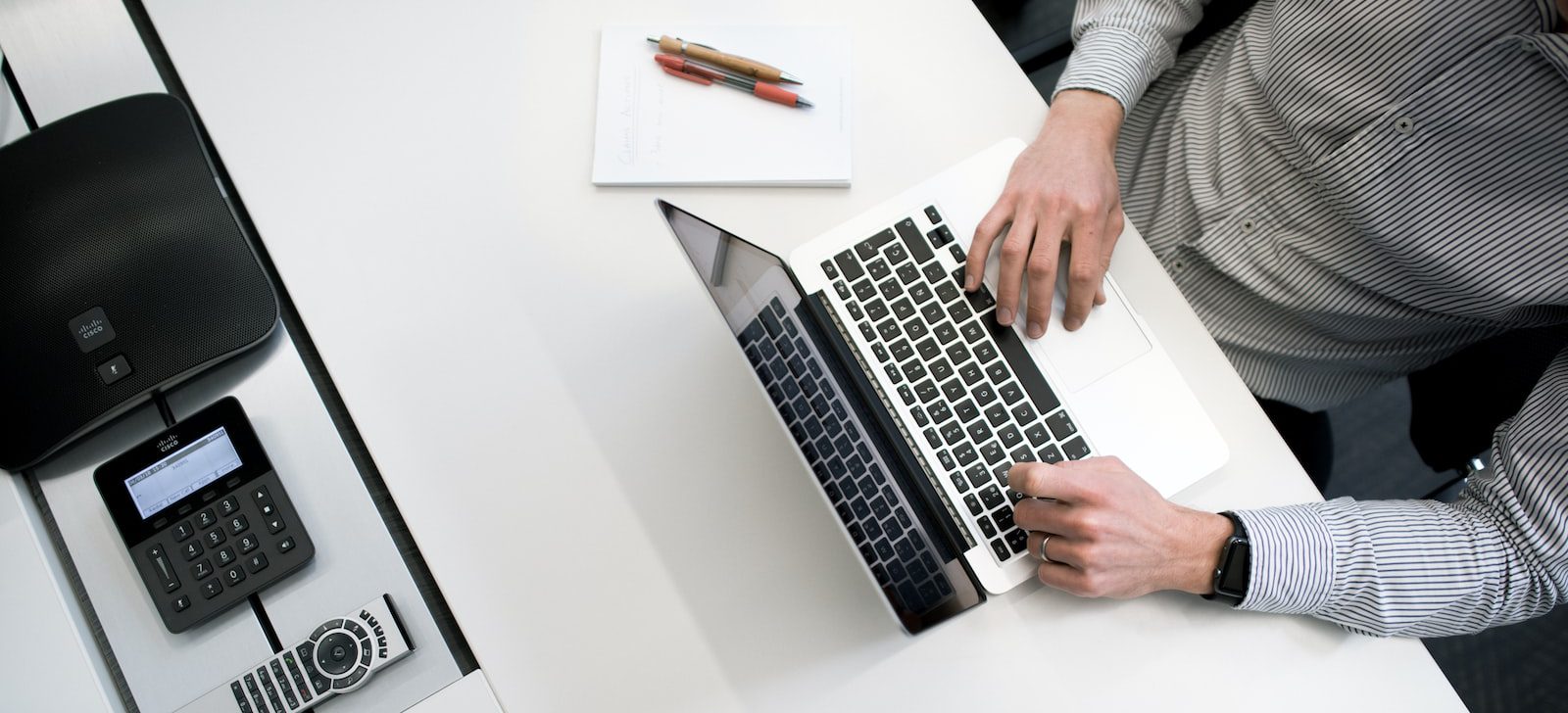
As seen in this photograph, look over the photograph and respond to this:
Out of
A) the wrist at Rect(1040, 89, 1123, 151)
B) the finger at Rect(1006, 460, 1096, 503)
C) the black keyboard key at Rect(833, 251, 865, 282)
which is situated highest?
the wrist at Rect(1040, 89, 1123, 151)

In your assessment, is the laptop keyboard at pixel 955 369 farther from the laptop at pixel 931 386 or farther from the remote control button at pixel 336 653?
the remote control button at pixel 336 653

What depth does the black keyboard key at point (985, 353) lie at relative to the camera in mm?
734

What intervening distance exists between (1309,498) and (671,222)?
1.86 feet

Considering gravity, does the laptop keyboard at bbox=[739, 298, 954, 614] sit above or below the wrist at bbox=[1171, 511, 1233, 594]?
above

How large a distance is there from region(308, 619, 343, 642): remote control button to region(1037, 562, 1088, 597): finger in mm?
559

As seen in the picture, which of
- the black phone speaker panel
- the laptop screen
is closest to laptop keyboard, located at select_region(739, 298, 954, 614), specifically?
the laptop screen

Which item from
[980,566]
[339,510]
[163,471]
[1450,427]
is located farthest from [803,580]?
[1450,427]

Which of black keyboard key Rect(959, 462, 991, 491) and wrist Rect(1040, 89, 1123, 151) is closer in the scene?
black keyboard key Rect(959, 462, 991, 491)

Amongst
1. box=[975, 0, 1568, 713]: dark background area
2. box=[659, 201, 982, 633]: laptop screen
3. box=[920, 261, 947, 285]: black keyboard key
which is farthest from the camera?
box=[975, 0, 1568, 713]: dark background area

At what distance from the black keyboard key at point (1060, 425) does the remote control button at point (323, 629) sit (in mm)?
592

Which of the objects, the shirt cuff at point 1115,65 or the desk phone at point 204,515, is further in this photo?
the shirt cuff at point 1115,65

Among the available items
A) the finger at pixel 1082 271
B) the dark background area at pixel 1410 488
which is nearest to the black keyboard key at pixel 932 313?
the finger at pixel 1082 271

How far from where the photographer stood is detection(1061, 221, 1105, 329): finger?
0.73 m

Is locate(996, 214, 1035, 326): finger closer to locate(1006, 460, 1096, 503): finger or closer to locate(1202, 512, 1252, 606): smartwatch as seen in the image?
locate(1006, 460, 1096, 503): finger
